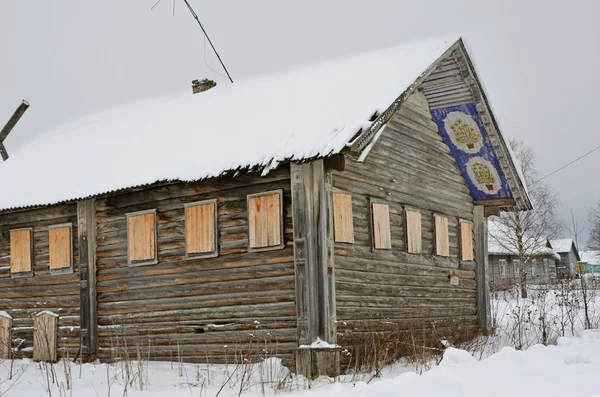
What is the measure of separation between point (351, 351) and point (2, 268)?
28.5 feet

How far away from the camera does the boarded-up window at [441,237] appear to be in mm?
15469

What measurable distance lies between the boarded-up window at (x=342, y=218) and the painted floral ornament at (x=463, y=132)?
4.28 m

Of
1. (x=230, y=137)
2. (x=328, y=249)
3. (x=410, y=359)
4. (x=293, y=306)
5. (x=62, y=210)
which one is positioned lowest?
(x=410, y=359)

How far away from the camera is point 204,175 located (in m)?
12.4

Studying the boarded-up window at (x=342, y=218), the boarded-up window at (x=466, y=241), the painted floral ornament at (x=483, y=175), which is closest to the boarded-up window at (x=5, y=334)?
the boarded-up window at (x=342, y=218)

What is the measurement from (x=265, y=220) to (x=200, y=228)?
58.9 inches

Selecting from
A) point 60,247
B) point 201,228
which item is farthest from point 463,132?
point 60,247

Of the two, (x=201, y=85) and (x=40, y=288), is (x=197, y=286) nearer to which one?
(x=40, y=288)

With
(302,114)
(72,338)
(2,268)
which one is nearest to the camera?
(302,114)

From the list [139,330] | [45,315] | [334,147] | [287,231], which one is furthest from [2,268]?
[334,147]

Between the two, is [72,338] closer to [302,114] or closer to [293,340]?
[293,340]

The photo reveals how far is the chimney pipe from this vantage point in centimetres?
1914

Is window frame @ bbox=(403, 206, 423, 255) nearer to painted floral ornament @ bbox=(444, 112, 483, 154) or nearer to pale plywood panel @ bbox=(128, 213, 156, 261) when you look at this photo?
painted floral ornament @ bbox=(444, 112, 483, 154)

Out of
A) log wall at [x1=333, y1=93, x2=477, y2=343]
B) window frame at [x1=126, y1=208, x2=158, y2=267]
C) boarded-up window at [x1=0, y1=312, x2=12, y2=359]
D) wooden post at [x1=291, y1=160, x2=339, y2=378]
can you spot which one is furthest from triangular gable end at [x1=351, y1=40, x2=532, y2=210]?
boarded-up window at [x1=0, y1=312, x2=12, y2=359]
